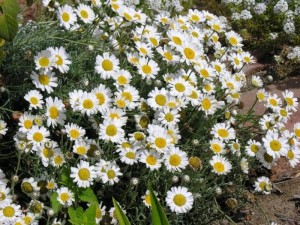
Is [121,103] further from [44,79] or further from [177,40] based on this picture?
[177,40]

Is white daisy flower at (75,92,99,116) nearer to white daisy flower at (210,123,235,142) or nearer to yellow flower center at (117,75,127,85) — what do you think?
yellow flower center at (117,75,127,85)

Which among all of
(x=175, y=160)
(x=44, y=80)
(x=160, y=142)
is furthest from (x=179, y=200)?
(x=44, y=80)

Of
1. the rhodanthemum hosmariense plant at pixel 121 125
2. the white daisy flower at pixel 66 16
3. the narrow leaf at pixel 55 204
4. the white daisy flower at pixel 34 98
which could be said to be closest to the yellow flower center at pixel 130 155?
Result: the rhodanthemum hosmariense plant at pixel 121 125

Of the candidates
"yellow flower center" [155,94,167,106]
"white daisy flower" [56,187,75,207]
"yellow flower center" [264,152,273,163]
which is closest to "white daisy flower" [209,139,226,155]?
"yellow flower center" [264,152,273,163]

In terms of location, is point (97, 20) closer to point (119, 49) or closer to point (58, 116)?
point (119, 49)

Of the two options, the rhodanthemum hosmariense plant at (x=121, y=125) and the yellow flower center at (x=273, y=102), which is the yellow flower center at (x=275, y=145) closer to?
the rhodanthemum hosmariense plant at (x=121, y=125)

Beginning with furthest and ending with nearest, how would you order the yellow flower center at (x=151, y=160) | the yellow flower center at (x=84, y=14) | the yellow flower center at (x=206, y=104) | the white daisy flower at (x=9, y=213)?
the yellow flower center at (x=84, y=14)
the yellow flower center at (x=206, y=104)
the yellow flower center at (x=151, y=160)
the white daisy flower at (x=9, y=213)
